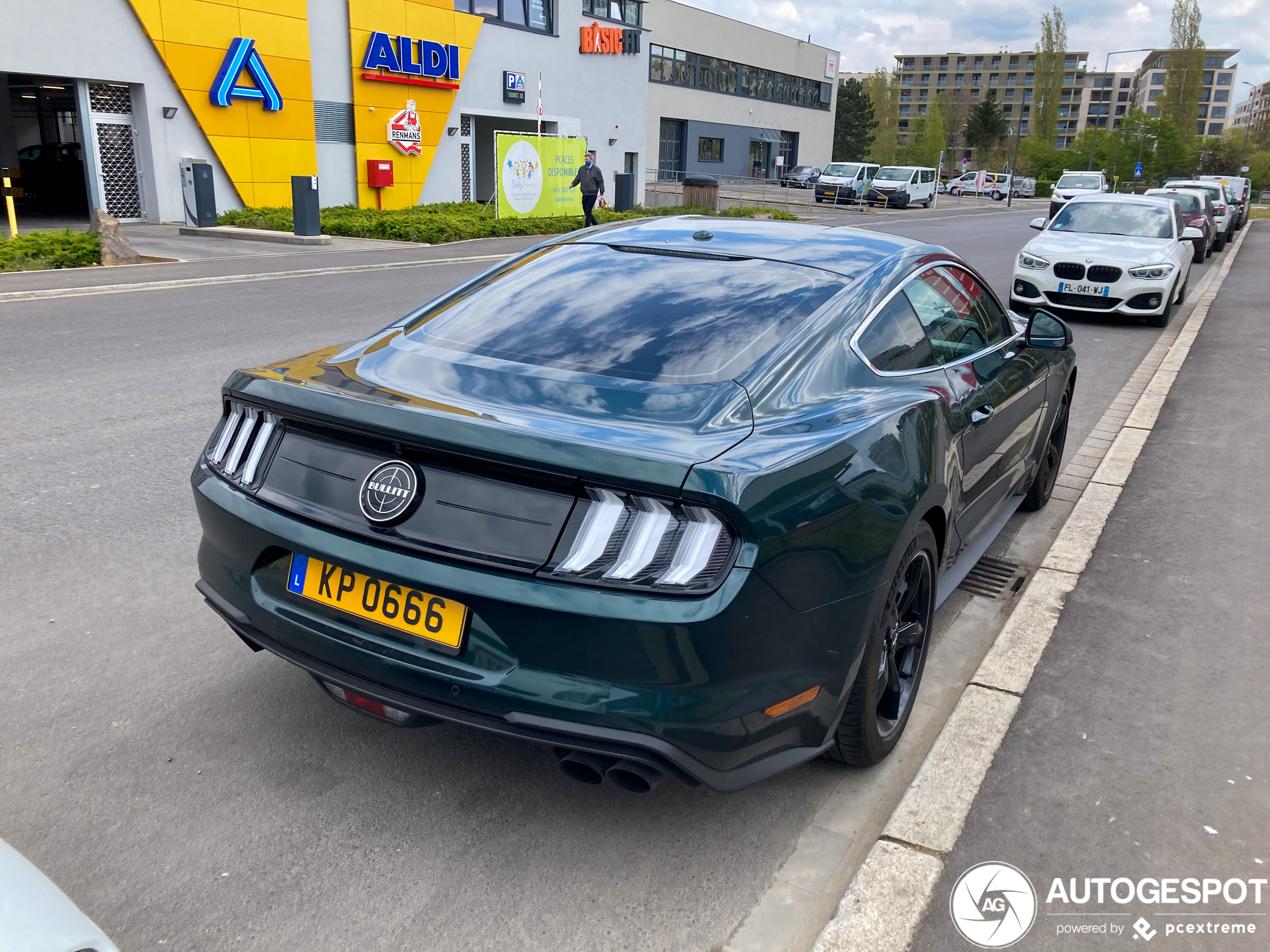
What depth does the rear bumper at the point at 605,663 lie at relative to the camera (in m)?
2.30

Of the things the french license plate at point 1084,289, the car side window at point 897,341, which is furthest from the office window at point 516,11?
the car side window at point 897,341

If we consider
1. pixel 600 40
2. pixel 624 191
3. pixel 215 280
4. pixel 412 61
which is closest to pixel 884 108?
pixel 600 40

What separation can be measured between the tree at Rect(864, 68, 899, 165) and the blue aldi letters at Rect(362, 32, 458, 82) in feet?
257

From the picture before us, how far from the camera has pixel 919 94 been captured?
175375mm

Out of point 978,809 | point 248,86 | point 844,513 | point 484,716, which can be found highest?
point 248,86

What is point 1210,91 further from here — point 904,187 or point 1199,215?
point 1199,215

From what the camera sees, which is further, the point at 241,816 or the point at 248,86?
the point at 248,86

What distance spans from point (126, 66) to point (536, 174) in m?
9.33

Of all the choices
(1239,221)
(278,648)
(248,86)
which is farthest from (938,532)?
(1239,221)

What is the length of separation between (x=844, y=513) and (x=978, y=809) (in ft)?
3.47

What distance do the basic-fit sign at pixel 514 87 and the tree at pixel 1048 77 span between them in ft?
258

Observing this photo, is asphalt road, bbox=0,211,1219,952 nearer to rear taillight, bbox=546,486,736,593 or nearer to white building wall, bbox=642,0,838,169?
rear taillight, bbox=546,486,736,593

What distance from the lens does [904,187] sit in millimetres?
47094

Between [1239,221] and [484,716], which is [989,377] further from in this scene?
[1239,221]
